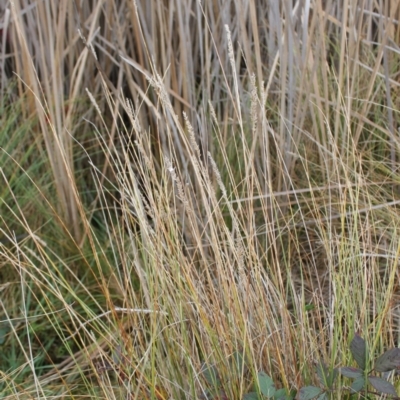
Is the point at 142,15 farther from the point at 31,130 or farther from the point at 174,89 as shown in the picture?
the point at 31,130

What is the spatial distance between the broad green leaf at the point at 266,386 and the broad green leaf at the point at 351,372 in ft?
0.36

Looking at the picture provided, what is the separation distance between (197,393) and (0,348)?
0.68 meters

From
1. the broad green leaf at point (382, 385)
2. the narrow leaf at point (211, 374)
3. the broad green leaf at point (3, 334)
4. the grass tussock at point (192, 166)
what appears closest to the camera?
the broad green leaf at point (382, 385)

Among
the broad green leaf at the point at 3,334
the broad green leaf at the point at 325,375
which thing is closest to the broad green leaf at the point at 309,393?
the broad green leaf at the point at 325,375

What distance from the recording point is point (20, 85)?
79.5 inches

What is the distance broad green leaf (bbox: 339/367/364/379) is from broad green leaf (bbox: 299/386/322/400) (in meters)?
0.04

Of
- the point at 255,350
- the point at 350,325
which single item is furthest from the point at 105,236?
the point at 350,325

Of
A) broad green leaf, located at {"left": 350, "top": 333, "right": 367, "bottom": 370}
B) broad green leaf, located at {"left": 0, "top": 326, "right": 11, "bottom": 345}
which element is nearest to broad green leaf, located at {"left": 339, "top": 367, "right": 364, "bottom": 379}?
broad green leaf, located at {"left": 350, "top": 333, "right": 367, "bottom": 370}

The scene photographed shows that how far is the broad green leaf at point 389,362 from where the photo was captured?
103cm

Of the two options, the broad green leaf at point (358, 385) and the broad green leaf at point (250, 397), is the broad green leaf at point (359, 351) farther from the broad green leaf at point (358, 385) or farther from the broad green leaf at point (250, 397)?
the broad green leaf at point (250, 397)

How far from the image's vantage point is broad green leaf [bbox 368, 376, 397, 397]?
100 cm

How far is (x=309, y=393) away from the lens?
102 centimetres

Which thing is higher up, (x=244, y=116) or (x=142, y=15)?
(x=142, y=15)

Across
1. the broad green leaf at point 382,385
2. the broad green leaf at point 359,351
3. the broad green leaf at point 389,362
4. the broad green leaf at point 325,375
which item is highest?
the broad green leaf at point 359,351
